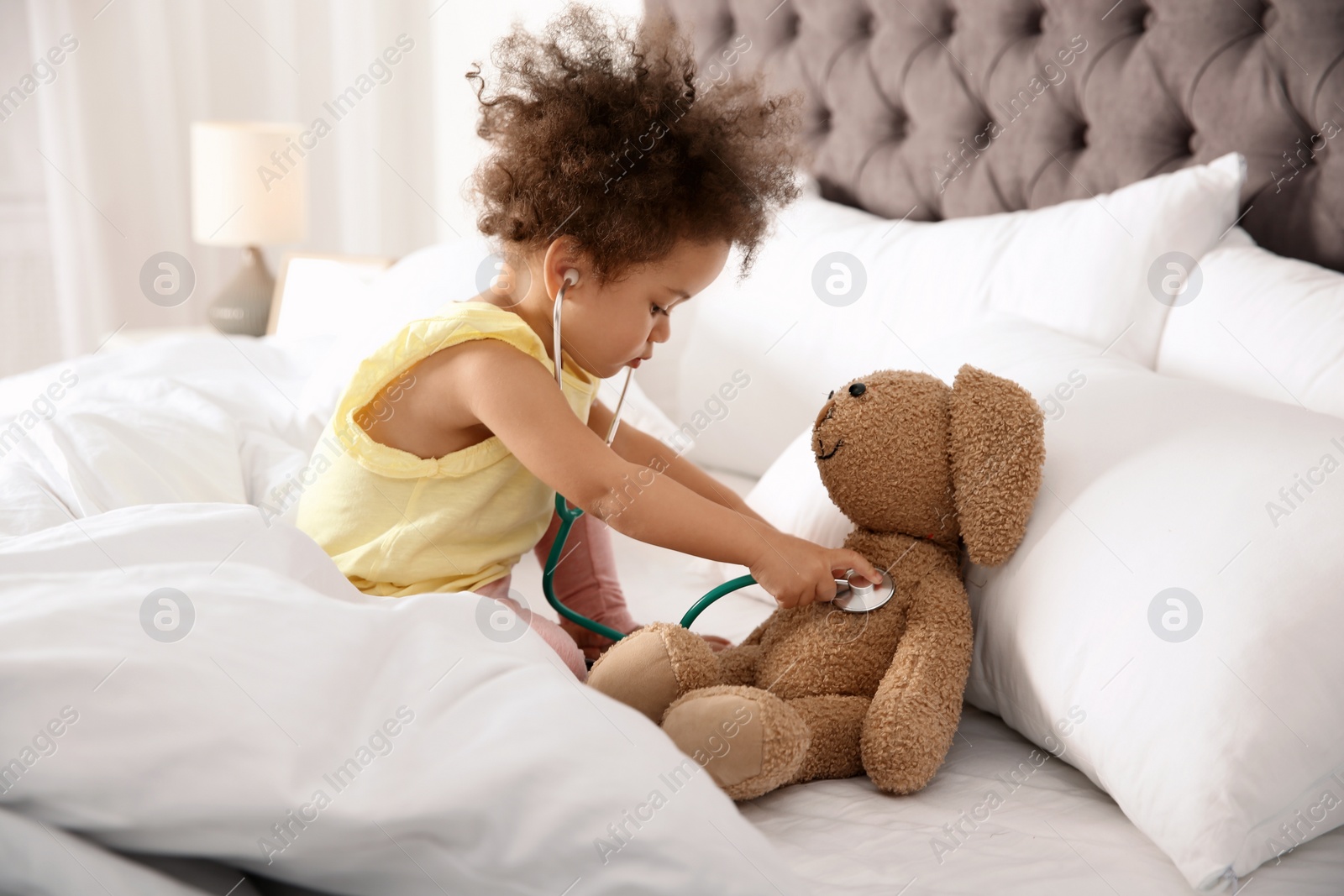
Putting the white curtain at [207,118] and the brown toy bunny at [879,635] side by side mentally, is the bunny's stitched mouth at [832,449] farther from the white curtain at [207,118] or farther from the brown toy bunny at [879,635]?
the white curtain at [207,118]

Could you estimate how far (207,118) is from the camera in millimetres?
3166

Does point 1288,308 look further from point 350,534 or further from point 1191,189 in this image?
point 350,534

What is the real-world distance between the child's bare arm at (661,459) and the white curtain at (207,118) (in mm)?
1806

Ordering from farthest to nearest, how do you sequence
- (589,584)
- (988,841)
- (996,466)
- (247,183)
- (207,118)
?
(207,118), (247,183), (589,584), (996,466), (988,841)

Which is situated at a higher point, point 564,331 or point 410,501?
point 564,331

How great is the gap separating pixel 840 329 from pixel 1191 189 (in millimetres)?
472

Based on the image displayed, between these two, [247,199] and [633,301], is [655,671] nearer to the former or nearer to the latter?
[633,301]

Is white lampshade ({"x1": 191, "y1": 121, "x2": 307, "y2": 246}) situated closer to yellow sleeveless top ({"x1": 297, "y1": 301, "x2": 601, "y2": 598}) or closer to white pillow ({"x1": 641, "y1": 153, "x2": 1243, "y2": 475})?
white pillow ({"x1": 641, "y1": 153, "x2": 1243, "y2": 475})

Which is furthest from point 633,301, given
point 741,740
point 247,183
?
point 247,183

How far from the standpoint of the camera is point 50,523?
1024mm

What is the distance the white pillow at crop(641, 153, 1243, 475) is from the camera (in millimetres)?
1202

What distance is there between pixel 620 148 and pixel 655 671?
0.51m

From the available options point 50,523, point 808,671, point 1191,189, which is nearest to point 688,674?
point 808,671

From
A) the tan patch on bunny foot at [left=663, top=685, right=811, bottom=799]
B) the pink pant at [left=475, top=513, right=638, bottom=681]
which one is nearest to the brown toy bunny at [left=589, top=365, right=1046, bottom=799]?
the tan patch on bunny foot at [left=663, top=685, right=811, bottom=799]
